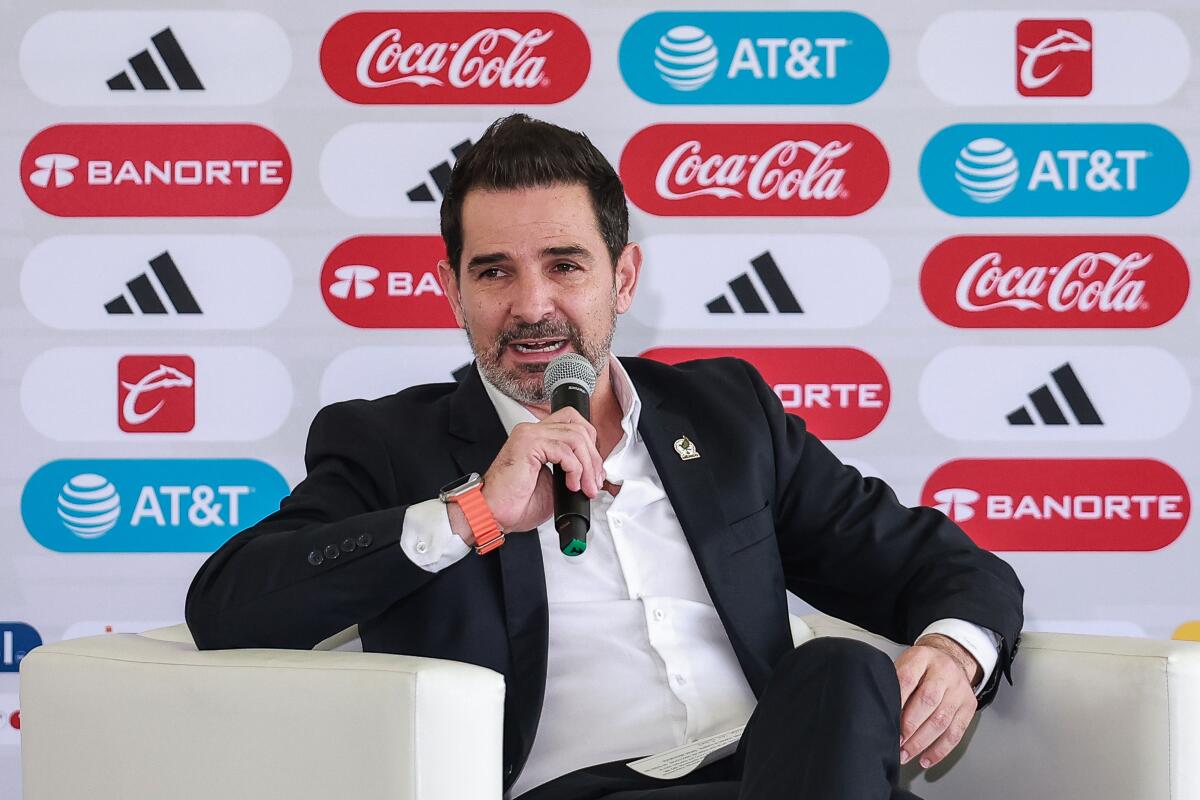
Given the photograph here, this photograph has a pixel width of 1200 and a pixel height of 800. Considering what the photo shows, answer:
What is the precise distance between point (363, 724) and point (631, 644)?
1.69 feet

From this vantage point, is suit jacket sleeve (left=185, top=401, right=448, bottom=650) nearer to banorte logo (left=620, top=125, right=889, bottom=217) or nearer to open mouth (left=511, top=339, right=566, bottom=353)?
open mouth (left=511, top=339, right=566, bottom=353)

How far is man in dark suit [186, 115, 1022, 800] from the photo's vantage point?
1608 millimetres

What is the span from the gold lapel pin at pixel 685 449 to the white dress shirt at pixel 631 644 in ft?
0.21

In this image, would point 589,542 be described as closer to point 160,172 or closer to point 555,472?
point 555,472

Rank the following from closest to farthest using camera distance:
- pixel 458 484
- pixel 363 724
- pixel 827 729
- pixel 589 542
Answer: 1. pixel 827 729
2. pixel 363 724
3. pixel 458 484
4. pixel 589 542

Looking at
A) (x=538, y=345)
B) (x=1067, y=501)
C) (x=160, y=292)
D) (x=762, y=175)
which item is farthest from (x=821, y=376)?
(x=160, y=292)

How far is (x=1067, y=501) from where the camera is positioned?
2.85 m

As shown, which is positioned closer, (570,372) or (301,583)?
(301,583)

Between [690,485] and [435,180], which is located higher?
[435,180]

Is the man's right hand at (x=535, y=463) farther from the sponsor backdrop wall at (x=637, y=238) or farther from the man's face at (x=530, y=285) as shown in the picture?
the sponsor backdrop wall at (x=637, y=238)

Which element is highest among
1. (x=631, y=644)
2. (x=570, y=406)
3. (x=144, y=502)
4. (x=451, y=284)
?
(x=451, y=284)

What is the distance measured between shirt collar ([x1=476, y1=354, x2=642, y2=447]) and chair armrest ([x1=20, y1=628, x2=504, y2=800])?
1.81 feet

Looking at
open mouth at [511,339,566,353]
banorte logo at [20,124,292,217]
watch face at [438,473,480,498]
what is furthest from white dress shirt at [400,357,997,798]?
banorte logo at [20,124,292,217]

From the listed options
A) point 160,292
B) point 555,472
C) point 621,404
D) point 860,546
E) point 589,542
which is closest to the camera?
point 555,472
